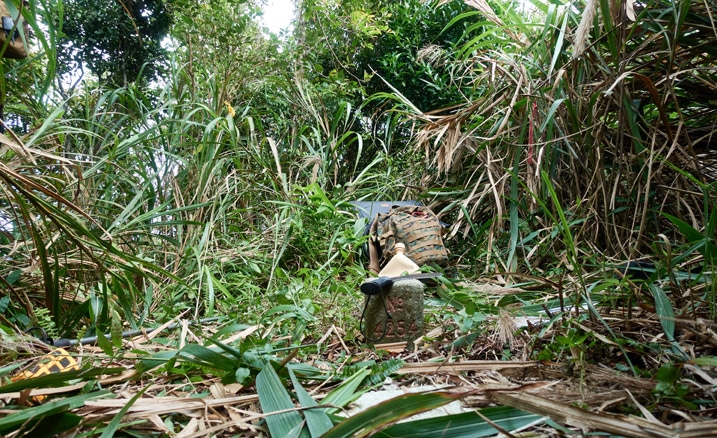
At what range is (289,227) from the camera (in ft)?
7.44

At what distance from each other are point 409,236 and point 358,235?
0.31 m

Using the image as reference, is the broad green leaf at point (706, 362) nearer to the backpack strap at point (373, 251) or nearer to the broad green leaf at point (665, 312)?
the broad green leaf at point (665, 312)

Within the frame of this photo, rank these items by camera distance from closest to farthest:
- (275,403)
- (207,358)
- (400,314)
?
1. (275,403)
2. (207,358)
3. (400,314)

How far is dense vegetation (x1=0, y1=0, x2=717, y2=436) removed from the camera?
74 cm

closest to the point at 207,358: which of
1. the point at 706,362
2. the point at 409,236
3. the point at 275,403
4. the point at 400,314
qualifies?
the point at 275,403

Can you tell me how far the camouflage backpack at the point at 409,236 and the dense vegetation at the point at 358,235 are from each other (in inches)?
4.6

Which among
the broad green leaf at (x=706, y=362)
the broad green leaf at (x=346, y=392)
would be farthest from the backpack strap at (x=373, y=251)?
the broad green leaf at (x=706, y=362)

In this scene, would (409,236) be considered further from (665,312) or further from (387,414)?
(387,414)

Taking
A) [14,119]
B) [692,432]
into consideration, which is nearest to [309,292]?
[692,432]

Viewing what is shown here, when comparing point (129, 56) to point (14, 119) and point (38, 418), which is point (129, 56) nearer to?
point (14, 119)

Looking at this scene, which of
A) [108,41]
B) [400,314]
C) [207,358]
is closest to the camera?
[207,358]

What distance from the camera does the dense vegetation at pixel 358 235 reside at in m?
0.74

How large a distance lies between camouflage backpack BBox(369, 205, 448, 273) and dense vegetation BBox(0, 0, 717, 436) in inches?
Result: 4.6

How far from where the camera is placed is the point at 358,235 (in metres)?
2.42
